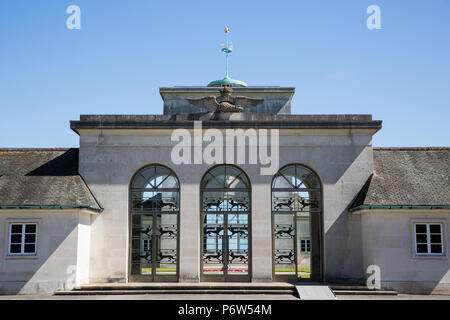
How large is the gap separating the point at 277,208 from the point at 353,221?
327 centimetres

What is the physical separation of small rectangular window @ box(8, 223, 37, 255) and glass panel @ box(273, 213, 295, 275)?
9.92 m

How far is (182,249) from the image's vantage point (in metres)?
22.5

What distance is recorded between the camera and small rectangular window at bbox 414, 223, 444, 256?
69.3 ft

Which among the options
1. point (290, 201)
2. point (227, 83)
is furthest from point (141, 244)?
point (227, 83)

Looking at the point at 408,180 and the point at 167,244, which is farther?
the point at 167,244

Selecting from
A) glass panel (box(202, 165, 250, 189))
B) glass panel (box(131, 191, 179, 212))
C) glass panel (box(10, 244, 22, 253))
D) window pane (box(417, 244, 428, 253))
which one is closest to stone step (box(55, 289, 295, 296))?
glass panel (box(10, 244, 22, 253))

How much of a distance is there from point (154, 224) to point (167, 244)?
1028 millimetres

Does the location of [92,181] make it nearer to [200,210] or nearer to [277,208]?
[200,210]

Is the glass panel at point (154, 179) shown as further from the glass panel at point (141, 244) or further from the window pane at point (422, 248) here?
the window pane at point (422, 248)

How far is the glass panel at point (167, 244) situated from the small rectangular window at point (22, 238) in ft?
16.6

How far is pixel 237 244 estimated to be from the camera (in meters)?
22.9

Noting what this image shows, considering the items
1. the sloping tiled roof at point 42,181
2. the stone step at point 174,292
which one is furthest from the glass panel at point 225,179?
the sloping tiled roof at point 42,181

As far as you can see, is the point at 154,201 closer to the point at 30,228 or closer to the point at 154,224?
the point at 154,224

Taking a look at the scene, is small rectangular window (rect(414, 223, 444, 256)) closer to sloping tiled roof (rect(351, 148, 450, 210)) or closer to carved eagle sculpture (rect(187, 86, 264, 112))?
sloping tiled roof (rect(351, 148, 450, 210))
